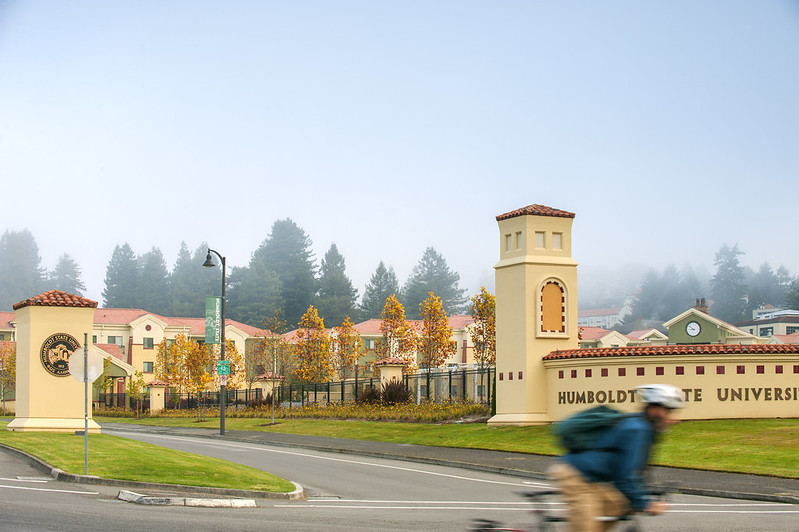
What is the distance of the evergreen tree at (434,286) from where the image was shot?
150 m

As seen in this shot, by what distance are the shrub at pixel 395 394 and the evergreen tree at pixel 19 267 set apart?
152 metres

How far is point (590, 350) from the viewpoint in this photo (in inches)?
1155

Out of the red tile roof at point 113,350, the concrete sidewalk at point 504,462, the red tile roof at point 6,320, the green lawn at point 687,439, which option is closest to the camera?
the concrete sidewalk at point 504,462

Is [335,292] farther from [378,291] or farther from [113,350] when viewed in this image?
[113,350]

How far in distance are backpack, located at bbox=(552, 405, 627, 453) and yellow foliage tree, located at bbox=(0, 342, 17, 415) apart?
57807 millimetres

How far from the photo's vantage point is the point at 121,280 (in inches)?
6181

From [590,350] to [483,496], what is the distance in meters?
13.0

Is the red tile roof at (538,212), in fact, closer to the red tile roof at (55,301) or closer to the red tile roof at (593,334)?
the red tile roof at (55,301)

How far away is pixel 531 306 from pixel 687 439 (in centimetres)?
798

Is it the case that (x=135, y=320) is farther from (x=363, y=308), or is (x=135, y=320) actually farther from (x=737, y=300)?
(x=737, y=300)

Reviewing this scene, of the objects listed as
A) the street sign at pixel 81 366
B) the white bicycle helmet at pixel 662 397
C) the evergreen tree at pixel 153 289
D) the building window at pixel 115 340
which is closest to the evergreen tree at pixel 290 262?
the evergreen tree at pixel 153 289

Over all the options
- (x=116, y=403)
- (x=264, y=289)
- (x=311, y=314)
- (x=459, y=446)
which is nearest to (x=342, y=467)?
(x=459, y=446)

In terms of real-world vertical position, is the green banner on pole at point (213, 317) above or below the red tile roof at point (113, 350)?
above

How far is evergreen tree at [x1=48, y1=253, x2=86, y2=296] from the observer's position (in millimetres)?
185500
